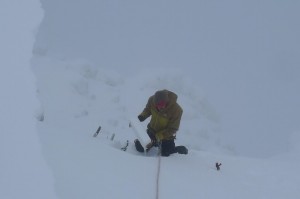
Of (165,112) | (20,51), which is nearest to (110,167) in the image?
(165,112)

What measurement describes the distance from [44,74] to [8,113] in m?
4.33

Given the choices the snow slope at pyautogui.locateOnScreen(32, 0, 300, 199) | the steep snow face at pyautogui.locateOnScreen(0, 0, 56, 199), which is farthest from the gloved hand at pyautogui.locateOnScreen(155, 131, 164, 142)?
the steep snow face at pyautogui.locateOnScreen(0, 0, 56, 199)

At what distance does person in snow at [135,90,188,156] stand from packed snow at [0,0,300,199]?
0.18 meters

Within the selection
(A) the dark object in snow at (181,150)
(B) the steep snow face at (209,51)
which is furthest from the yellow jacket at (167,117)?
(B) the steep snow face at (209,51)

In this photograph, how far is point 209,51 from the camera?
1136cm

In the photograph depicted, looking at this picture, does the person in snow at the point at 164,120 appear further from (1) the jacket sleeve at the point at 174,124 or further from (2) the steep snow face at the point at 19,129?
(2) the steep snow face at the point at 19,129

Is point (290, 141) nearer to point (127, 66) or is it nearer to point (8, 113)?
point (127, 66)

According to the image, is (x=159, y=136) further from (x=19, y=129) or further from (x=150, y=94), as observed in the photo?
(x=150, y=94)

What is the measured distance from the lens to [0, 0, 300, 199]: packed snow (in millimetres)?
3846

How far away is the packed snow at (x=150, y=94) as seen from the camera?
3.85 metres

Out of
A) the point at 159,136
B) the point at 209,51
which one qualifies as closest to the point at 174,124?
the point at 159,136

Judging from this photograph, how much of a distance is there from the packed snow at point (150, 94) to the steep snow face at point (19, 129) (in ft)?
0.04

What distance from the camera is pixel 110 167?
429cm

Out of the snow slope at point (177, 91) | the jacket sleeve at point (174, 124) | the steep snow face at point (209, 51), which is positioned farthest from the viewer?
the steep snow face at point (209, 51)
